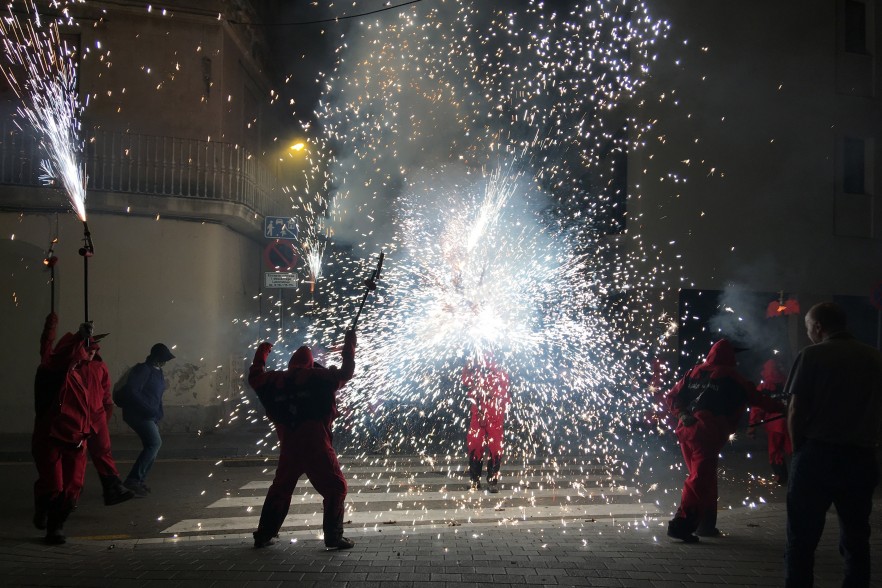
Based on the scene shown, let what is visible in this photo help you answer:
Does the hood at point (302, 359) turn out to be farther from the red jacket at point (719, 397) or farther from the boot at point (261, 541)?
the red jacket at point (719, 397)

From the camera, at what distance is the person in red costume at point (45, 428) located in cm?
573

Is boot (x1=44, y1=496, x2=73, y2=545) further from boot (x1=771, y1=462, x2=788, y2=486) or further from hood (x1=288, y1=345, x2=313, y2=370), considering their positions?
boot (x1=771, y1=462, x2=788, y2=486)

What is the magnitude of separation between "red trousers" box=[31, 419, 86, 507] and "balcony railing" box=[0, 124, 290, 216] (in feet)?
25.8

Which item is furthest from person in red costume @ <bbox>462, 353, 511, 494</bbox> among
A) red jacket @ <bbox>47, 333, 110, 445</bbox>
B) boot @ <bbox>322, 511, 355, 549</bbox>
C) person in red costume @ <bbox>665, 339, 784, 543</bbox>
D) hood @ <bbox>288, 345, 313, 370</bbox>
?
red jacket @ <bbox>47, 333, 110, 445</bbox>

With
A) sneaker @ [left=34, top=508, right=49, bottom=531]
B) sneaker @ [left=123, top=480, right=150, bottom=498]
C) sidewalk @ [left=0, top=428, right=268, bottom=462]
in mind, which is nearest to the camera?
sneaker @ [left=34, top=508, right=49, bottom=531]

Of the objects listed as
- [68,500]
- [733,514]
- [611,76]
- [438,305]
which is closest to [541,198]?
[611,76]

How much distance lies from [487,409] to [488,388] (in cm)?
22

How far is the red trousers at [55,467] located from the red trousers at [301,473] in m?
1.73

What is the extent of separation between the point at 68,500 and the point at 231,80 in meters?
10.4

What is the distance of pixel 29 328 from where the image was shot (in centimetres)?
1238

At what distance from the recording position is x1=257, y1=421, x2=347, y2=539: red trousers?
5098mm

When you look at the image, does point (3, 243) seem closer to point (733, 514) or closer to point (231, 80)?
point (231, 80)

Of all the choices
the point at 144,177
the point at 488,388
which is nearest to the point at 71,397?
the point at 488,388

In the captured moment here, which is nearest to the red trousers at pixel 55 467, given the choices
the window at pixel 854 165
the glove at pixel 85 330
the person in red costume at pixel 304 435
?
the glove at pixel 85 330
